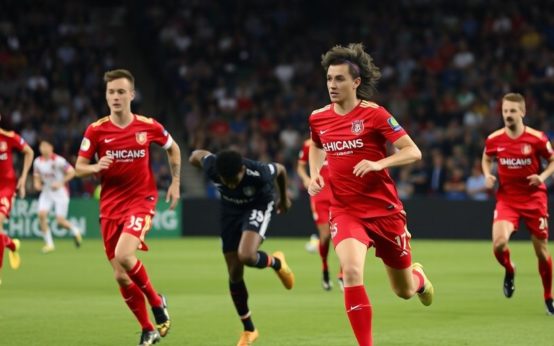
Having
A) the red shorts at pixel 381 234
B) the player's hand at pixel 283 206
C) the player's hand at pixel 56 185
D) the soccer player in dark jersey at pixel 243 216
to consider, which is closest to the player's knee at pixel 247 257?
the soccer player in dark jersey at pixel 243 216

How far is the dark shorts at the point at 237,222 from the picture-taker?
1063 cm

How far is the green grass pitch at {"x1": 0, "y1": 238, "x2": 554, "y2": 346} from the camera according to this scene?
11.2 meters

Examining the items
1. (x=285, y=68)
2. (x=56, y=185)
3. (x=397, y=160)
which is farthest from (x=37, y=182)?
(x=397, y=160)

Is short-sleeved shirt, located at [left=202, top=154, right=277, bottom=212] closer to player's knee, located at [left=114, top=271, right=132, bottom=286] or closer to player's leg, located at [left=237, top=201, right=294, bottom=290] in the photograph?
player's leg, located at [left=237, top=201, right=294, bottom=290]

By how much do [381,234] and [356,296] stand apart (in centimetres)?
80

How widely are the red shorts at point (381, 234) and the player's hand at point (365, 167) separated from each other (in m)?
0.58

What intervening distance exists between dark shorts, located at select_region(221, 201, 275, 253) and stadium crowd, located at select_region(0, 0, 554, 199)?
18.2m

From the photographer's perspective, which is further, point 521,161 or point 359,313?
point 521,161

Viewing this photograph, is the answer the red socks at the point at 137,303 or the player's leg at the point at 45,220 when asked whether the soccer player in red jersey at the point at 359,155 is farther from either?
the player's leg at the point at 45,220

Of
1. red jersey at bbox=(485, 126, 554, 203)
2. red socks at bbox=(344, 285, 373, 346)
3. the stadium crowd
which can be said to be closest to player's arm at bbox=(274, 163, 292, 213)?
red socks at bbox=(344, 285, 373, 346)

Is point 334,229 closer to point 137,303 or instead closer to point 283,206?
point 283,206

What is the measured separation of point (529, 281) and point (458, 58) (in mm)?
15602

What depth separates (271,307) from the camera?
1403 cm

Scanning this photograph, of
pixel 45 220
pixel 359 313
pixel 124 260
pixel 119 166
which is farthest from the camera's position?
pixel 45 220
